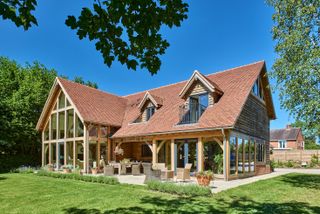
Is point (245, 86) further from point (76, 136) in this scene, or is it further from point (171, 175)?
point (76, 136)

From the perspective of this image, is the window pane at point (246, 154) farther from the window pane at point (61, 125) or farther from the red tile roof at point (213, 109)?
the window pane at point (61, 125)

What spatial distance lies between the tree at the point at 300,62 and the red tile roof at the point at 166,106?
251cm

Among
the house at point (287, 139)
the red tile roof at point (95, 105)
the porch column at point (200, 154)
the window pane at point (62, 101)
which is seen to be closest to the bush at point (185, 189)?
the porch column at point (200, 154)

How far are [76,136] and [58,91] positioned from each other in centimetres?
468

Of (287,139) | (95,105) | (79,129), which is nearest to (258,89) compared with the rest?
(95,105)

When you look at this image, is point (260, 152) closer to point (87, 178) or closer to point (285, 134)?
point (87, 178)

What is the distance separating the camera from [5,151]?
23906 mm

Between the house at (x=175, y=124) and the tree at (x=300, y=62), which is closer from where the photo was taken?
the tree at (x=300, y=62)

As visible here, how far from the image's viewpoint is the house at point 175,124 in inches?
627

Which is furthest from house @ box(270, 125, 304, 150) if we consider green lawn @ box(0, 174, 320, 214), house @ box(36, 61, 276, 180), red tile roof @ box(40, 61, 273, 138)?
green lawn @ box(0, 174, 320, 214)

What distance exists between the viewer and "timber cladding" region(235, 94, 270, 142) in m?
16.6

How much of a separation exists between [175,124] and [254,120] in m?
5.80

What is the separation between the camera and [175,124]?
17.5m

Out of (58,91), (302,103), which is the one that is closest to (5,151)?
(58,91)
